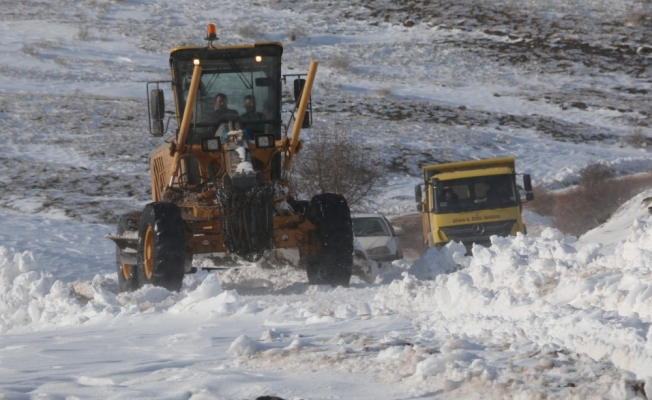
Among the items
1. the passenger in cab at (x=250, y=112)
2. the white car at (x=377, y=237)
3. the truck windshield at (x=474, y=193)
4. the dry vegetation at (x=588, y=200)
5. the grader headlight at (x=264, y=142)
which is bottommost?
the dry vegetation at (x=588, y=200)

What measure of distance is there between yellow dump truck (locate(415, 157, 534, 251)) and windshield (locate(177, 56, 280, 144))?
21.2 ft

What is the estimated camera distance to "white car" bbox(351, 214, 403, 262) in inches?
652

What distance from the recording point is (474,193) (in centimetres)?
1761

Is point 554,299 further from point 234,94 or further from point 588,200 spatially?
point 588,200

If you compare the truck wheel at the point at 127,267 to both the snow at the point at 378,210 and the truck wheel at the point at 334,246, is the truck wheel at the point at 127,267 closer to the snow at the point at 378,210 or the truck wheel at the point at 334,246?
the snow at the point at 378,210

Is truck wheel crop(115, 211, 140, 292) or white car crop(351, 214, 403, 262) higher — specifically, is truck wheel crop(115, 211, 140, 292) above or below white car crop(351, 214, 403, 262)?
above

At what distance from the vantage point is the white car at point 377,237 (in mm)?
16562

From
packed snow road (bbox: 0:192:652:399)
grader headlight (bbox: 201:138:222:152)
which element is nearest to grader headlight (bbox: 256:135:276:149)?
grader headlight (bbox: 201:138:222:152)

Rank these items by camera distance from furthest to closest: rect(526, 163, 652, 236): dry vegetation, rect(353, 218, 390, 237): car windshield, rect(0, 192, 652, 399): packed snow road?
rect(526, 163, 652, 236): dry vegetation < rect(353, 218, 390, 237): car windshield < rect(0, 192, 652, 399): packed snow road

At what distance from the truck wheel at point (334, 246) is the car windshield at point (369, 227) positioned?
6157 mm

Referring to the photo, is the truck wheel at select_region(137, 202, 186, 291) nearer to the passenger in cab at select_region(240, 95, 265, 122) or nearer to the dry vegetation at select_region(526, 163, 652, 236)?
the passenger in cab at select_region(240, 95, 265, 122)

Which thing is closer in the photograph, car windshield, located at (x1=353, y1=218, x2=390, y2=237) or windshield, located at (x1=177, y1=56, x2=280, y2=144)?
windshield, located at (x1=177, y1=56, x2=280, y2=144)

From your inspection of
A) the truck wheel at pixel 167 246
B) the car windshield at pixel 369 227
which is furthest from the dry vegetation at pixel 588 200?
the truck wheel at pixel 167 246

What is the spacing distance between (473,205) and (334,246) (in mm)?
7149
